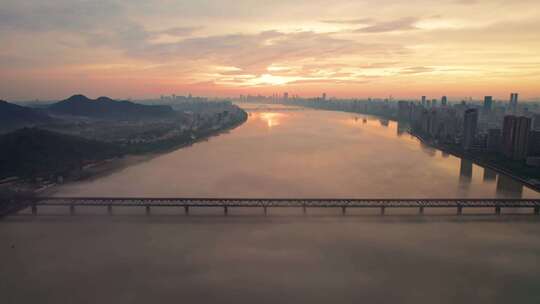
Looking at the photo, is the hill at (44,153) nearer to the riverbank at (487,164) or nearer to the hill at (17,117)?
the hill at (17,117)

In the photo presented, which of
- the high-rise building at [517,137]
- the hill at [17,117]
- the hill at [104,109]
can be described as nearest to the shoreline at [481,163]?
the high-rise building at [517,137]

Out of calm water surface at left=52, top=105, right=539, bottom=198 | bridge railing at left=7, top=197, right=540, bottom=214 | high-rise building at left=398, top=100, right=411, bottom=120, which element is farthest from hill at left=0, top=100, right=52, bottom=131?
high-rise building at left=398, top=100, right=411, bottom=120

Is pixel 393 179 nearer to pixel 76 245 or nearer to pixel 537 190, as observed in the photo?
Result: pixel 537 190

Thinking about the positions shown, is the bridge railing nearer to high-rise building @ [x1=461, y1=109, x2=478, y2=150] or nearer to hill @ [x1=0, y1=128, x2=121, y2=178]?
hill @ [x1=0, y1=128, x2=121, y2=178]

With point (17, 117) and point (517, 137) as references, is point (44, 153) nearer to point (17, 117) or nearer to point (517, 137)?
point (517, 137)

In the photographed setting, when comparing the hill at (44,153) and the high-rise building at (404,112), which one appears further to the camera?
the high-rise building at (404,112)

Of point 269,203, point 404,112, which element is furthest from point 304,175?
point 404,112
